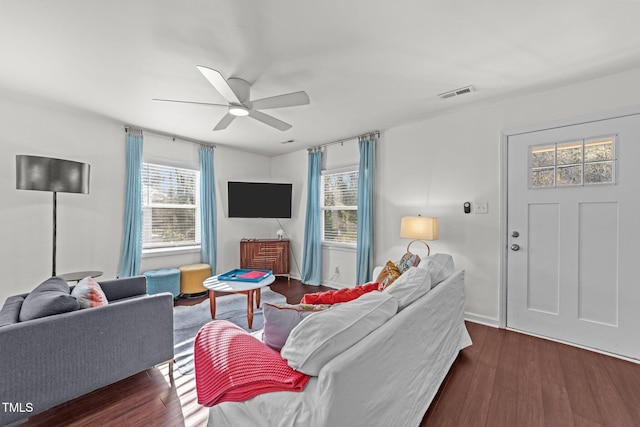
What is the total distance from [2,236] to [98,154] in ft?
4.24

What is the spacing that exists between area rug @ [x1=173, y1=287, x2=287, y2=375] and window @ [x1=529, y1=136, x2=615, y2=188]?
10.9 feet

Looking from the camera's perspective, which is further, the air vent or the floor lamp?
the air vent

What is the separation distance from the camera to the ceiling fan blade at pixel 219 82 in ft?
6.17

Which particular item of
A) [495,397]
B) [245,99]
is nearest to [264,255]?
[245,99]

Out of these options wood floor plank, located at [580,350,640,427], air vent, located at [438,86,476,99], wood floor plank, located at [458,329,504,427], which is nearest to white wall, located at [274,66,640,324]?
air vent, located at [438,86,476,99]

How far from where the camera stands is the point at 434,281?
6.74 feet

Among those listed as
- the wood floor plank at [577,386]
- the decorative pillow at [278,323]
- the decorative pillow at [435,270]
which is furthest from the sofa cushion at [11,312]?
the wood floor plank at [577,386]

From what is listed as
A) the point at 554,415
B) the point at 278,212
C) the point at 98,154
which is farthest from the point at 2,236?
the point at 554,415

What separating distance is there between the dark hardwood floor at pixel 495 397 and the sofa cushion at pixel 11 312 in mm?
617

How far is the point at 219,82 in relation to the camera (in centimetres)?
205

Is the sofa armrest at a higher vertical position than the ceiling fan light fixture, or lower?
lower

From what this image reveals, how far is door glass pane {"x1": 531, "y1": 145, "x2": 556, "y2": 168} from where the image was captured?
2678 millimetres

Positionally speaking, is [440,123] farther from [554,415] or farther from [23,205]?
[23,205]

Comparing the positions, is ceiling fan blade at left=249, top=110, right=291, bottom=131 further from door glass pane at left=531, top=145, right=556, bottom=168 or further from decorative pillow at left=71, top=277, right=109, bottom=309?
door glass pane at left=531, top=145, right=556, bottom=168
